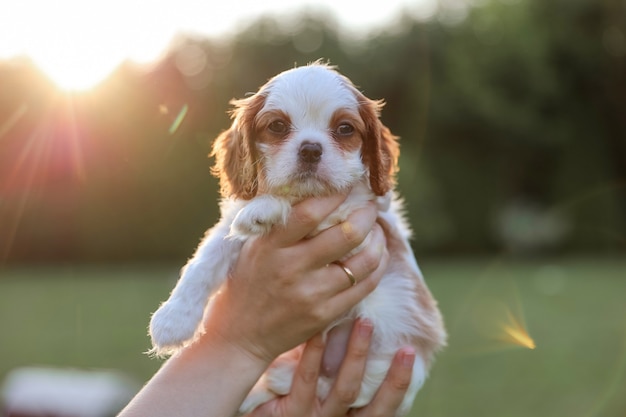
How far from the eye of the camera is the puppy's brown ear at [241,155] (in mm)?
3582

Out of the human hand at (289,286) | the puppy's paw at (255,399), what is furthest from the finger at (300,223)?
the puppy's paw at (255,399)

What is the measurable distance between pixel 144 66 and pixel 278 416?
80.0ft

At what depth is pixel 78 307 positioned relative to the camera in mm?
18453

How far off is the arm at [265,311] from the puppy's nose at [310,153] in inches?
7.3

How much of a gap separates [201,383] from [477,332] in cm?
1163

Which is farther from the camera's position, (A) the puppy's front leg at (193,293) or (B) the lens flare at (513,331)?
(B) the lens flare at (513,331)

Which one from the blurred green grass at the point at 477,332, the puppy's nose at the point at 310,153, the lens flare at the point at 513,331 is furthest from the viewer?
the lens flare at the point at 513,331

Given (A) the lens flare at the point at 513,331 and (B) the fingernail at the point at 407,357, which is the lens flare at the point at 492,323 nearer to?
(A) the lens flare at the point at 513,331

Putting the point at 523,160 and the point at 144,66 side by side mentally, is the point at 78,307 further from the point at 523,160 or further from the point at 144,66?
the point at 523,160

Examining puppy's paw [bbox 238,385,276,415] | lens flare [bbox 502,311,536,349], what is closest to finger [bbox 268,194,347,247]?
puppy's paw [bbox 238,385,276,415]

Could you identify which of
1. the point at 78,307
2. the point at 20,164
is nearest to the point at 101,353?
the point at 78,307

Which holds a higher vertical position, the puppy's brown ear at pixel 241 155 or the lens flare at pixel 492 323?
the puppy's brown ear at pixel 241 155

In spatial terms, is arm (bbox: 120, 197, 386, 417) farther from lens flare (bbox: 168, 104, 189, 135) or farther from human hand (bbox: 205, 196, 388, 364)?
lens flare (bbox: 168, 104, 189, 135)

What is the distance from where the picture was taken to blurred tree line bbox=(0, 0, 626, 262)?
24.2 m
